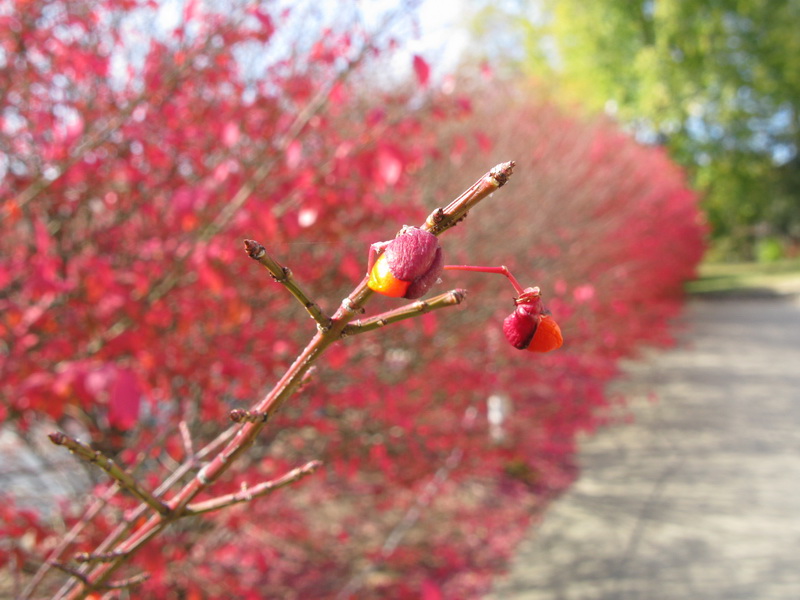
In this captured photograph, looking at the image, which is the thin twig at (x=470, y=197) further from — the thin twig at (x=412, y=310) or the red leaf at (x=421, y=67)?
the red leaf at (x=421, y=67)

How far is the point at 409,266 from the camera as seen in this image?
47 centimetres

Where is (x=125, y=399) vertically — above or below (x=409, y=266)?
above

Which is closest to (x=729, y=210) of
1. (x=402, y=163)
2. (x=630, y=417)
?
(x=630, y=417)

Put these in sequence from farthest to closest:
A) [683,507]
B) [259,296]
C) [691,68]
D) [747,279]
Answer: [747,279] → [691,68] → [683,507] → [259,296]

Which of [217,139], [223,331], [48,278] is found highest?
[217,139]

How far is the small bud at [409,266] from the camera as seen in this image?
0.47m

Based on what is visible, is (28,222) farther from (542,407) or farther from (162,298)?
(542,407)

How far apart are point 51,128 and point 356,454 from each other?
2122 millimetres

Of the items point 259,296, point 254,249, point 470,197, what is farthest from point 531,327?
point 259,296

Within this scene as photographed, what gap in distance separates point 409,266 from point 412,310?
0.06 m

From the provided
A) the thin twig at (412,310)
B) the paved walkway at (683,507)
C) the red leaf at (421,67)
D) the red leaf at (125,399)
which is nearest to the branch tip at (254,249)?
the thin twig at (412,310)

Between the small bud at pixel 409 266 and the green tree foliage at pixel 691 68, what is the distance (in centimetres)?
1856

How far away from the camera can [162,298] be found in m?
2.30

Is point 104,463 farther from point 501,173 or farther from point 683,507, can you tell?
point 683,507
